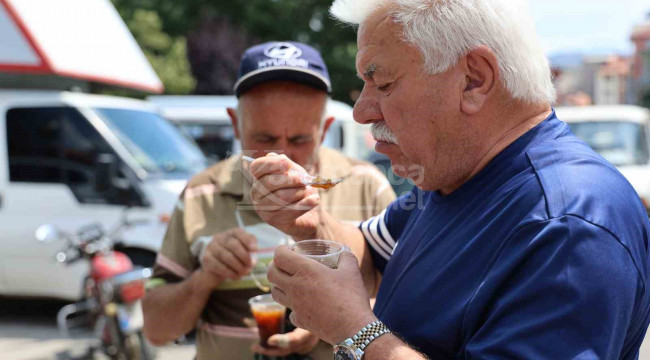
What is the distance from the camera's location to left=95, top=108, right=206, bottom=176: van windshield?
5938mm

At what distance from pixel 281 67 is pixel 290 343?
37.1 inches

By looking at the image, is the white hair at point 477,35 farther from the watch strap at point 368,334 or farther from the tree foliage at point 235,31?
the tree foliage at point 235,31

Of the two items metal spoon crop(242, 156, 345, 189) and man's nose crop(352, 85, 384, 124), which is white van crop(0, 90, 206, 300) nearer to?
metal spoon crop(242, 156, 345, 189)

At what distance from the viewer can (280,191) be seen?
153 centimetres

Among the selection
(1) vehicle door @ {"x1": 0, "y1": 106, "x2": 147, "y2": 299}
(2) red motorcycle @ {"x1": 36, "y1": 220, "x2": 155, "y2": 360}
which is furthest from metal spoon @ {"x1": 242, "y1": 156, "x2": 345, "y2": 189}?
(1) vehicle door @ {"x1": 0, "y1": 106, "x2": 147, "y2": 299}

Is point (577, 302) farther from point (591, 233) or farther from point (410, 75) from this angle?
point (410, 75)

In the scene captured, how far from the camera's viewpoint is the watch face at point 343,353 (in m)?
1.20

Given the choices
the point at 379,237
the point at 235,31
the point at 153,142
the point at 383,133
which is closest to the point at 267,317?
the point at 379,237

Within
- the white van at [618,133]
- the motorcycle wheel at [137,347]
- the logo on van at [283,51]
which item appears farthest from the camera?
the white van at [618,133]

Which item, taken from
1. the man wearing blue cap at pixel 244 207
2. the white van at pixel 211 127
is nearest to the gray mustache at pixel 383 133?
the man wearing blue cap at pixel 244 207

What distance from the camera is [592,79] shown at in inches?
2766

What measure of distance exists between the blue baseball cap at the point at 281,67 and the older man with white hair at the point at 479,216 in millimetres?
660

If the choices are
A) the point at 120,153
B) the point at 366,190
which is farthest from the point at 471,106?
the point at 120,153

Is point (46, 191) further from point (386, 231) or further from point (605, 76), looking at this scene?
point (605, 76)
